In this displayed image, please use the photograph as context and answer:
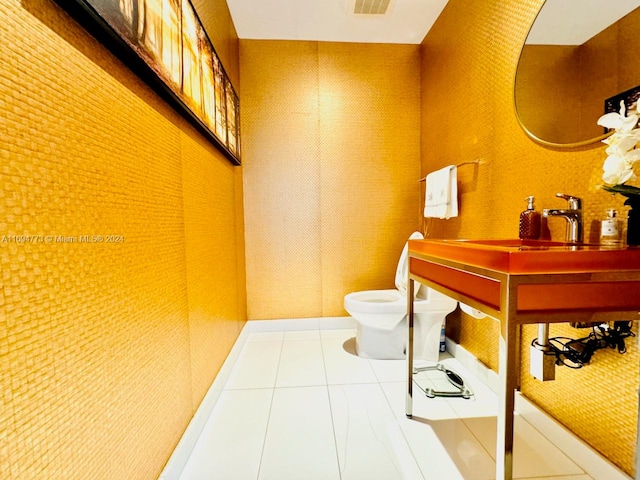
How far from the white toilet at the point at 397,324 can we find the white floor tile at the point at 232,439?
2.38ft

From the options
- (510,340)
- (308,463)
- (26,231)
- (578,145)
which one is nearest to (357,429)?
(308,463)

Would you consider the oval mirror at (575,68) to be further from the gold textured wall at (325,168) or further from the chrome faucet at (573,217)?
the gold textured wall at (325,168)

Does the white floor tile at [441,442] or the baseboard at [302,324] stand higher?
the baseboard at [302,324]

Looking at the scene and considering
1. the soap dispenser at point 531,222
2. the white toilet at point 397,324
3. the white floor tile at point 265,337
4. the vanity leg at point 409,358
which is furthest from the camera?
the white floor tile at point 265,337

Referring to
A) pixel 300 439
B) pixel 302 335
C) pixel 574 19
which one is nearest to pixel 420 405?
pixel 300 439

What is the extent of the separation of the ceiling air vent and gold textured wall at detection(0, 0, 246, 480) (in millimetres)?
1594

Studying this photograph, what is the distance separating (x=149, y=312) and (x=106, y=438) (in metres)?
0.32

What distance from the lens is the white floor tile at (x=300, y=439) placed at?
1.02m

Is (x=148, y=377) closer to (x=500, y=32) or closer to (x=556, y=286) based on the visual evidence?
(x=556, y=286)

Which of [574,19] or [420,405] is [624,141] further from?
[420,405]

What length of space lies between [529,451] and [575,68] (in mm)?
1520

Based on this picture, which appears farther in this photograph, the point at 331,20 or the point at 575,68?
the point at 331,20

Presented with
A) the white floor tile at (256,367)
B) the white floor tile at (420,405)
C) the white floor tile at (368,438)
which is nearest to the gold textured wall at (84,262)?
the white floor tile at (256,367)

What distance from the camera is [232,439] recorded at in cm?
119
